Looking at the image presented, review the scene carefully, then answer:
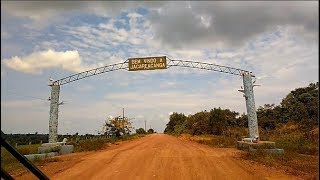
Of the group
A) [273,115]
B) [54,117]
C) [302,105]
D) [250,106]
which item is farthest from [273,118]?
[54,117]

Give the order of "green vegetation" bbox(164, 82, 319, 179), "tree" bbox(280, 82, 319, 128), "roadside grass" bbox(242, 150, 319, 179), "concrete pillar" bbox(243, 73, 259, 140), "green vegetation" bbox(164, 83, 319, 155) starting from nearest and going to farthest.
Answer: "roadside grass" bbox(242, 150, 319, 179) → "concrete pillar" bbox(243, 73, 259, 140) → "green vegetation" bbox(164, 82, 319, 179) → "tree" bbox(280, 82, 319, 128) → "green vegetation" bbox(164, 83, 319, 155)

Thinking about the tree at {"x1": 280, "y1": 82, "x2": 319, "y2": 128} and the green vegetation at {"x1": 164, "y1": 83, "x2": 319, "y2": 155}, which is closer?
the tree at {"x1": 280, "y1": 82, "x2": 319, "y2": 128}

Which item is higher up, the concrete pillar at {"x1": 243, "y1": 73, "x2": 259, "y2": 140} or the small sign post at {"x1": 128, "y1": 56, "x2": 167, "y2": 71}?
the small sign post at {"x1": 128, "y1": 56, "x2": 167, "y2": 71}

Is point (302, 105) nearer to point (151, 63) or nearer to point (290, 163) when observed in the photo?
point (151, 63)

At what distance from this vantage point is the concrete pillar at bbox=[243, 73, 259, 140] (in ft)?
76.8

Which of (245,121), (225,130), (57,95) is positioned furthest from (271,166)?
(245,121)

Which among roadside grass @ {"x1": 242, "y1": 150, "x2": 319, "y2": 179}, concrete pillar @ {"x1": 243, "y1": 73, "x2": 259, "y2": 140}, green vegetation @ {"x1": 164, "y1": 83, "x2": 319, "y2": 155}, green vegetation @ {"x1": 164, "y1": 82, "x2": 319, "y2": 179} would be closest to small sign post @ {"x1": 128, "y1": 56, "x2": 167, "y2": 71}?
concrete pillar @ {"x1": 243, "y1": 73, "x2": 259, "y2": 140}

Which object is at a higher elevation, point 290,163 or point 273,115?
point 273,115

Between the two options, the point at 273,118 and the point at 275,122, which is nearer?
the point at 275,122

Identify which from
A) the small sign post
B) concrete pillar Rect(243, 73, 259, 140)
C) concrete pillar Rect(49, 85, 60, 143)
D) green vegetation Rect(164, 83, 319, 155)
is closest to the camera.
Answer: concrete pillar Rect(243, 73, 259, 140)

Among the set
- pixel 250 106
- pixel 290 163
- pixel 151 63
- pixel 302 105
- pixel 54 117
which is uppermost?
pixel 151 63

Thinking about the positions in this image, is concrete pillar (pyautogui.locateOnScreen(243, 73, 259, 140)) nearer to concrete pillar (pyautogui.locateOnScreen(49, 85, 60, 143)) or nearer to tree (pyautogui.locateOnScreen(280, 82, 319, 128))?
concrete pillar (pyautogui.locateOnScreen(49, 85, 60, 143))

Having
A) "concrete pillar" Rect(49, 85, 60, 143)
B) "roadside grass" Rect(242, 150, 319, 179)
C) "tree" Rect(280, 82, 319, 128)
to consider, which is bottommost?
"roadside grass" Rect(242, 150, 319, 179)

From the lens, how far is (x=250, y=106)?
945 inches
